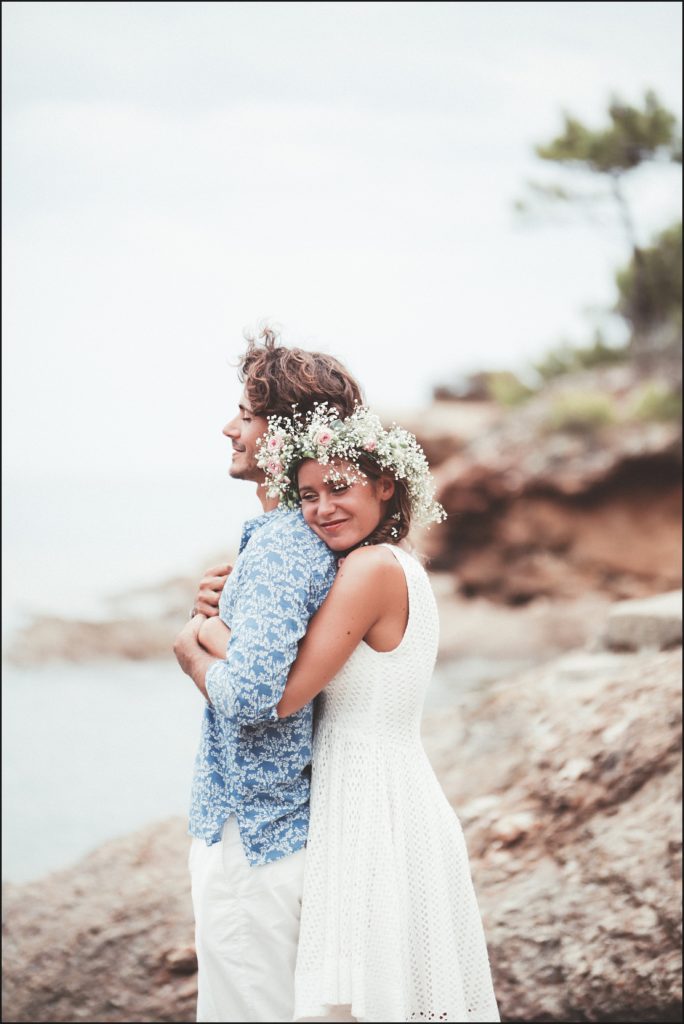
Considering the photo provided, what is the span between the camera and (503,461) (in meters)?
13.8

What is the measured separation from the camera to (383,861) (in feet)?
7.79

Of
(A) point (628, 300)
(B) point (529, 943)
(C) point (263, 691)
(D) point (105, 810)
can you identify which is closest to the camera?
(C) point (263, 691)

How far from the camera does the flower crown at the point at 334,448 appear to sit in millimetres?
2348

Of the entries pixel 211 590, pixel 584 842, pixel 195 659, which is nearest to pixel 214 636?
pixel 195 659

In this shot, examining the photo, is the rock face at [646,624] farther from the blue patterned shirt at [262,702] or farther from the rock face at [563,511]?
the rock face at [563,511]

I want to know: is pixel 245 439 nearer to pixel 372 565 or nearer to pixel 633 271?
pixel 372 565

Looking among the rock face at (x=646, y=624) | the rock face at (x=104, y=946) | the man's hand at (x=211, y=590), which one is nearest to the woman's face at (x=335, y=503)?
the man's hand at (x=211, y=590)

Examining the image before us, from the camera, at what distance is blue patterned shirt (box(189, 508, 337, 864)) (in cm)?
217

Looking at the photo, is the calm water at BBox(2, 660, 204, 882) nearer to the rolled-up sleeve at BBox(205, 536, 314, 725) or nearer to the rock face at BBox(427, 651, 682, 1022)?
the rock face at BBox(427, 651, 682, 1022)

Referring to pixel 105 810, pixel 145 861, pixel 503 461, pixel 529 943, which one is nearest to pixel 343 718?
pixel 529 943

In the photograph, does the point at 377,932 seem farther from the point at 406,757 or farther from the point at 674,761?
the point at 674,761

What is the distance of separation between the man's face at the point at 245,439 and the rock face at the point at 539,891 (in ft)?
6.68

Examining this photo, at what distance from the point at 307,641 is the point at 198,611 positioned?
1.32 ft

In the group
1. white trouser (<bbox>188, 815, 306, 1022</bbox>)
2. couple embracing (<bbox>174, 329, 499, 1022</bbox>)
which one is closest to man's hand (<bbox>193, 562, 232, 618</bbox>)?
couple embracing (<bbox>174, 329, 499, 1022</bbox>)
